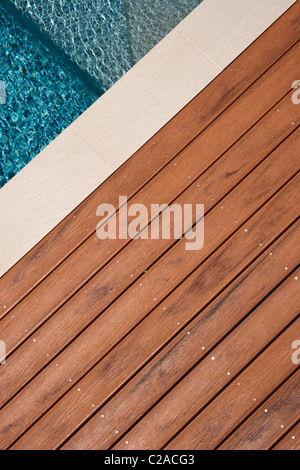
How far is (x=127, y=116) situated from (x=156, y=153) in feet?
0.83

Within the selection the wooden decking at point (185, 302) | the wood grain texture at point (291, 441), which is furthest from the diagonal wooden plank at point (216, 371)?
the wood grain texture at point (291, 441)

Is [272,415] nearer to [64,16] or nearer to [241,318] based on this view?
[241,318]

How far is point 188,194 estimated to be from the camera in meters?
2.44

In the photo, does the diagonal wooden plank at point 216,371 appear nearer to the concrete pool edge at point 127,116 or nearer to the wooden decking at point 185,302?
the wooden decking at point 185,302

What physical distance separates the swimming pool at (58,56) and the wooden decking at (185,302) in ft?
1.70

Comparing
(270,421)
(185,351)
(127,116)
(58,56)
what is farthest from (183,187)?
(58,56)

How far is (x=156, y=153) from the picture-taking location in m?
2.51

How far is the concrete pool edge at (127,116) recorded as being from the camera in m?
2.54

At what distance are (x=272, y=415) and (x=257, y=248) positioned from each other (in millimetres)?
686

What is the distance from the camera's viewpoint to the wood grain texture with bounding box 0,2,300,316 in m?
2.47

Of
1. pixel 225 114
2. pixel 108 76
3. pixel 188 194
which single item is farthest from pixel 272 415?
pixel 108 76

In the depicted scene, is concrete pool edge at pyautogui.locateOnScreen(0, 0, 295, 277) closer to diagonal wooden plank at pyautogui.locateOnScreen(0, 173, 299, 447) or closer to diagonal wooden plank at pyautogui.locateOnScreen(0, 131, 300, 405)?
diagonal wooden plank at pyautogui.locateOnScreen(0, 131, 300, 405)

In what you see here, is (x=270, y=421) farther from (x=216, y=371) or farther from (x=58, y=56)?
(x=58, y=56)

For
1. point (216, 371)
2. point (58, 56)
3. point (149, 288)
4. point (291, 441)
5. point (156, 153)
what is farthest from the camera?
point (58, 56)
